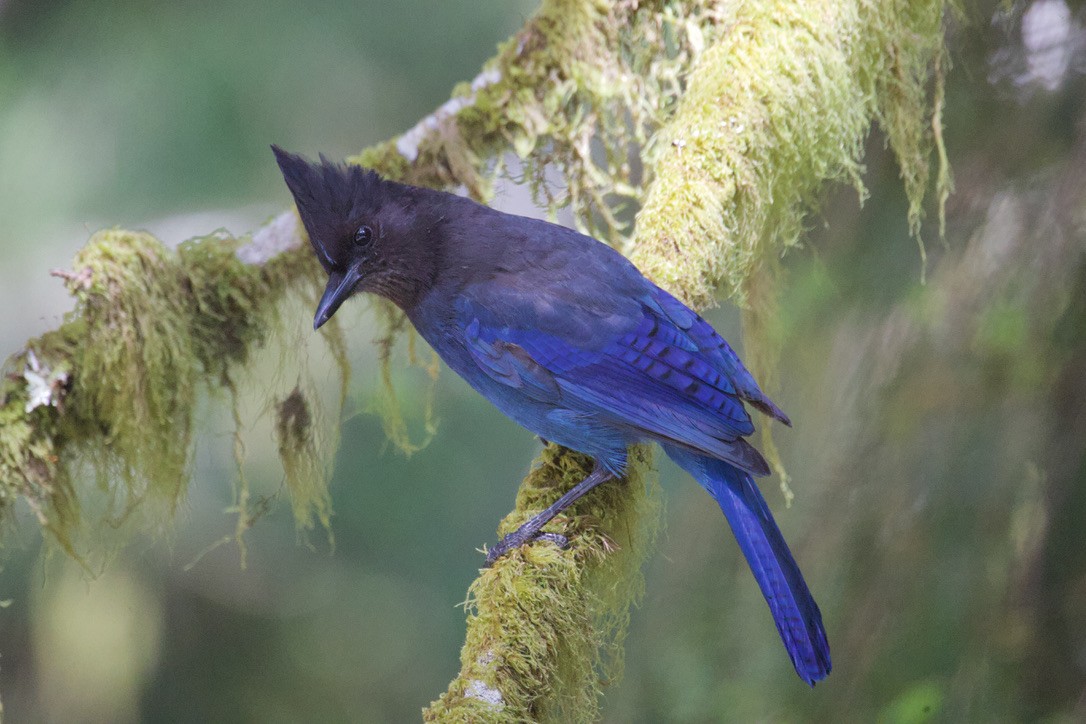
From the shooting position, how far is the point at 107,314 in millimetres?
3160

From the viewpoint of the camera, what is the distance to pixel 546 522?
2.51 meters

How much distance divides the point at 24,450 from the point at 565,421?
5.61 feet

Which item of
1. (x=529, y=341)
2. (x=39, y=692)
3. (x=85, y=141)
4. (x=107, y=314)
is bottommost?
(x=39, y=692)

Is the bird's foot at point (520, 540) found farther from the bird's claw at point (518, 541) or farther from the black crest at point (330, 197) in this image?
the black crest at point (330, 197)

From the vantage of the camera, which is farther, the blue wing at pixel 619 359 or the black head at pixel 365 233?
the black head at pixel 365 233

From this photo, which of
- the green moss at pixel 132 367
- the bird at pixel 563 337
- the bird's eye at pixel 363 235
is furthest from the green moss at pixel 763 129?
the green moss at pixel 132 367

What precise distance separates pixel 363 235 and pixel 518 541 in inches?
43.9

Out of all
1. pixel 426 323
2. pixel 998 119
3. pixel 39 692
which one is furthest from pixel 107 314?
pixel 998 119

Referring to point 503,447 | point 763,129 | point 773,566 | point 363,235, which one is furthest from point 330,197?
point 503,447

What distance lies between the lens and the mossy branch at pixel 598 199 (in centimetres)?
302

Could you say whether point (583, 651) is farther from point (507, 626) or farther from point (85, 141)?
point (85, 141)

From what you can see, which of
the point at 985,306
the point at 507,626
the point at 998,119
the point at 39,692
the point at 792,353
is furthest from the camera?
the point at 39,692

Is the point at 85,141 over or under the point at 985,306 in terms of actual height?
over

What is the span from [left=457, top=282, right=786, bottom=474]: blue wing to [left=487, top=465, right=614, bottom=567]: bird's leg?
17 cm
